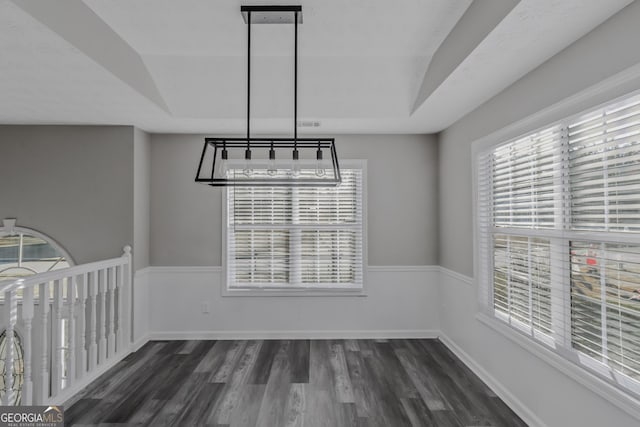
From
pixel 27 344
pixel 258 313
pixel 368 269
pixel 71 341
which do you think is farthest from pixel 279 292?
pixel 27 344

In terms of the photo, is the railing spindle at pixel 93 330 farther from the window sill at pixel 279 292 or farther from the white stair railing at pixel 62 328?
the window sill at pixel 279 292

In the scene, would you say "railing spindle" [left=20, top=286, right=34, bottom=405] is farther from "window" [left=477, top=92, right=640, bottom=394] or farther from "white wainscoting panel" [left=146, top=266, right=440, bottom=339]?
"window" [left=477, top=92, right=640, bottom=394]

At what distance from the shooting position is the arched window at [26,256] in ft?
12.8

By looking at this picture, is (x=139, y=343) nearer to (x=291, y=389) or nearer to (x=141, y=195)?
(x=141, y=195)

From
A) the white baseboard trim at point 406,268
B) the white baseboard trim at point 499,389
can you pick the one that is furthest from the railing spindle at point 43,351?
the white baseboard trim at point 499,389

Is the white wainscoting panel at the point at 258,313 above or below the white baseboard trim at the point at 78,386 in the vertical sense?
above

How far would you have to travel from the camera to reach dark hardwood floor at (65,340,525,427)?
8.47 ft

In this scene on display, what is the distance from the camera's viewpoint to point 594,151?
2010mm

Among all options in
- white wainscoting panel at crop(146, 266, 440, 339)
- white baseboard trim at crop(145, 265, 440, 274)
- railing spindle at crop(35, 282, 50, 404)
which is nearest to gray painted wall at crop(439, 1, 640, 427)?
white baseboard trim at crop(145, 265, 440, 274)

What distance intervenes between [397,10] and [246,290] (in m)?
3.29

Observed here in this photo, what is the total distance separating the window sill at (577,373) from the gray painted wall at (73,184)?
377 centimetres

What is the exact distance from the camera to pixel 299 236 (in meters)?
4.36

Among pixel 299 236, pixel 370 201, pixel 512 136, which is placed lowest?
pixel 299 236

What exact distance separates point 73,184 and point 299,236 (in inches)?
99.6
